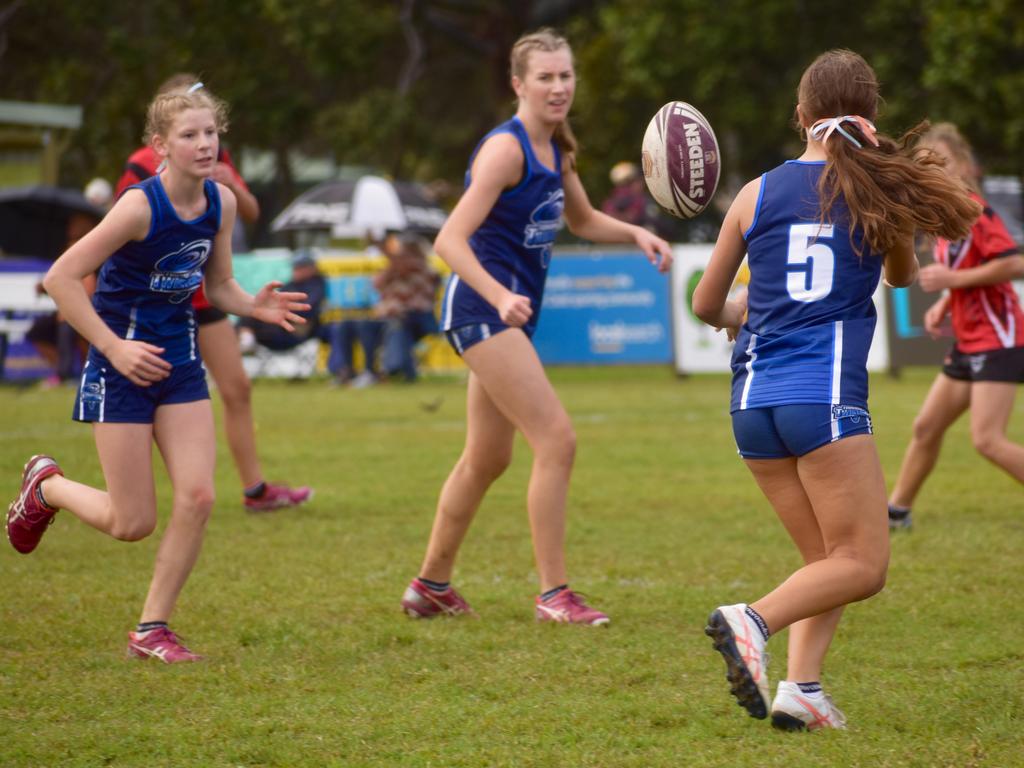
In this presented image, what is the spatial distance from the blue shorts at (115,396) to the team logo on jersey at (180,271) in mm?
313

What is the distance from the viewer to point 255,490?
8789 millimetres

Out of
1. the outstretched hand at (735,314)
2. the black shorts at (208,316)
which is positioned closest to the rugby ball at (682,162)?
the outstretched hand at (735,314)

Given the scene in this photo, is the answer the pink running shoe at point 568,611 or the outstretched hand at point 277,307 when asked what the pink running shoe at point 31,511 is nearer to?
the outstretched hand at point 277,307

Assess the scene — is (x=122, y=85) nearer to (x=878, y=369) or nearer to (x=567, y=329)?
(x=567, y=329)

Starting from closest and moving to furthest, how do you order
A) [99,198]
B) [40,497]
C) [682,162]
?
[682,162]
[40,497]
[99,198]

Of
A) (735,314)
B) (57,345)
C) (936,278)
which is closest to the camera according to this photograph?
(735,314)

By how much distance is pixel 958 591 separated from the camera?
6426mm

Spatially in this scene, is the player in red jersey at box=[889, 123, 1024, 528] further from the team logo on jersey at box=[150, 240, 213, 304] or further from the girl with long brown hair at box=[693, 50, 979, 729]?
the team logo on jersey at box=[150, 240, 213, 304]

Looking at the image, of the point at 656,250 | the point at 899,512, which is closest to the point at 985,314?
the point at 899,512

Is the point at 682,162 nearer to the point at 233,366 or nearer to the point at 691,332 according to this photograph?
the point at 233,366

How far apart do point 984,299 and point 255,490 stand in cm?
419

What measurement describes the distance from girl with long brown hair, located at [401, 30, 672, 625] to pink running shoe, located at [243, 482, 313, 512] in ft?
9.18

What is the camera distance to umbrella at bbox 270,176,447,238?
21953mm

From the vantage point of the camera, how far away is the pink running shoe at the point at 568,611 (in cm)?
586
